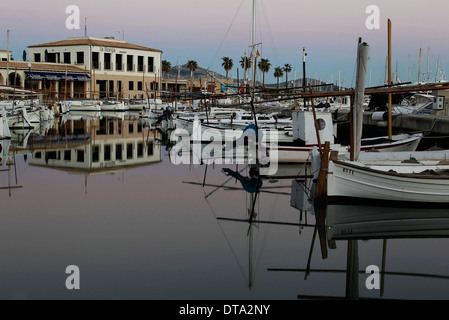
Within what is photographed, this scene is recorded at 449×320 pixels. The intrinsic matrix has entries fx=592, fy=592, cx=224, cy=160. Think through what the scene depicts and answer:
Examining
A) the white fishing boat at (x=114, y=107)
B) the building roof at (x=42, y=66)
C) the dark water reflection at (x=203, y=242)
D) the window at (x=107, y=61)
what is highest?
the window at (x=107, y=61)

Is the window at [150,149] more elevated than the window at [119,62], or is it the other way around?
the window at [119,62]

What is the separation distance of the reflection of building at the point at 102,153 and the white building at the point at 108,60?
40.9m

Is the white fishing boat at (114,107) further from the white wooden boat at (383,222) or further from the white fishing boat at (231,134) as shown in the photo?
the white wooden boat at (383,222)

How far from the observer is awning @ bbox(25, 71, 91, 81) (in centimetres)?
7288

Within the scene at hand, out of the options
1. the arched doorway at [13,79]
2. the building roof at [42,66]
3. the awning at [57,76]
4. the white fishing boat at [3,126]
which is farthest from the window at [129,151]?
the arched doorway at [13,79]

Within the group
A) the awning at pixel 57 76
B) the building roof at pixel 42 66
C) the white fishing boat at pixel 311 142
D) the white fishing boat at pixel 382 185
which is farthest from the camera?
the awning at pixel 57 76

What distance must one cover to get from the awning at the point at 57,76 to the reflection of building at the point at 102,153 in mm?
34226

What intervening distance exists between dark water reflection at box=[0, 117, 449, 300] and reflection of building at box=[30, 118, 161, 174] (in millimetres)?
4022

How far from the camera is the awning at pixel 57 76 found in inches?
2869

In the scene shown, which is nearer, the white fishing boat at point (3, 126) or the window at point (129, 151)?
the window at point (129, 151)

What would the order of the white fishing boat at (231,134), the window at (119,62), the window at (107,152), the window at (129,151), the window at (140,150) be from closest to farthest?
1. the white fishing boat at (231,134)
2. the window at (107,152)
3. the window at (129,151)
4. the window at (140,150)
5. the window at (119,62)

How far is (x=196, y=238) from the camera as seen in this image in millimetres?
12383

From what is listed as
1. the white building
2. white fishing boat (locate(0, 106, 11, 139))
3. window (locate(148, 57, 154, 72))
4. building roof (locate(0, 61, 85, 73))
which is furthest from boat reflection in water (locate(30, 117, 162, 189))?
window (locate(148, 57, 154, 72))
